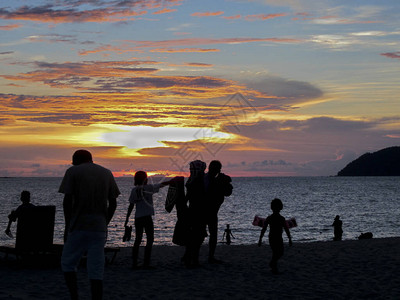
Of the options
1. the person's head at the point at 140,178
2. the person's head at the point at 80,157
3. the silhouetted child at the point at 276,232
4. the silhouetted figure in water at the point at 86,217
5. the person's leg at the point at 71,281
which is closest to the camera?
the silhouetted figure in water at the point at 86,217

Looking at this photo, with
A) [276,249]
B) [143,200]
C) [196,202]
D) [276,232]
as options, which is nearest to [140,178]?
[143,200]

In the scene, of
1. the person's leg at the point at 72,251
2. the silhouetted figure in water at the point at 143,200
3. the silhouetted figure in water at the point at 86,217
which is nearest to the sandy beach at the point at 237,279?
the silhouetted figure in water at the point at 143,200

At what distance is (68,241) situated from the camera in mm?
6551

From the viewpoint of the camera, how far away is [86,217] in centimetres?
648

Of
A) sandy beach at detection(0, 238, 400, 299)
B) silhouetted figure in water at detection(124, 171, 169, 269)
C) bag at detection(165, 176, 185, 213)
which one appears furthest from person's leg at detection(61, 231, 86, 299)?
bag at detection(165, 176, 185, 213)

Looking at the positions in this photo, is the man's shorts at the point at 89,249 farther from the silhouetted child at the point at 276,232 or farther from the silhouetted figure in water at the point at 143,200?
the silhouetted child at the point at 276,232

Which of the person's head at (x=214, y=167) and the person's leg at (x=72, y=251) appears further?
the person's head at (x=214, y=167)

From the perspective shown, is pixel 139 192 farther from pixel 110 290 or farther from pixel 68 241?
pixel 68 241

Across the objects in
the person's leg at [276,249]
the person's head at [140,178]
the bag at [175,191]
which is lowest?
the person's leg at [276,249]

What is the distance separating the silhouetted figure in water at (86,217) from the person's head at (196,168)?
4297 mm

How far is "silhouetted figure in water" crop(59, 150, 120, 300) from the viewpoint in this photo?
255 inches

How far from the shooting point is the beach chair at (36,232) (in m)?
11.1

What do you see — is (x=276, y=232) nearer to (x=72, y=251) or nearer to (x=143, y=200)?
(x=143, y=200)

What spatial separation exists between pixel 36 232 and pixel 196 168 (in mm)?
Answer: 3764
